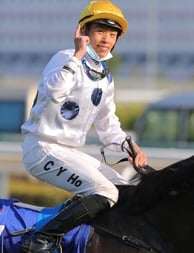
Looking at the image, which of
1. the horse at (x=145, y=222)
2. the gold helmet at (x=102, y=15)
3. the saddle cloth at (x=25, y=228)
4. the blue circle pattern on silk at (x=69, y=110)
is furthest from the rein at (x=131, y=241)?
the gold helmet at (x=102, y=15)

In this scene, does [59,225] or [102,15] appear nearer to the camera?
[59,225]

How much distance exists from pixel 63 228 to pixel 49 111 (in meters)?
0.67

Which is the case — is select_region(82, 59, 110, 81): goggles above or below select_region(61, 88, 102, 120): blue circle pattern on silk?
above

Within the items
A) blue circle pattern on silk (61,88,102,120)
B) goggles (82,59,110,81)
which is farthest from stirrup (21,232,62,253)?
goggles (82,59,110,81)

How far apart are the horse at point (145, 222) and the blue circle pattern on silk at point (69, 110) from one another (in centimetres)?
54

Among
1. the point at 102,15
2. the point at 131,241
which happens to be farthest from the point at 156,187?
the point at 102,15

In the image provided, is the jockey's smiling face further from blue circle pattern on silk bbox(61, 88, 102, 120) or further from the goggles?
blue circle pattern on silk bbox(61, 88, 102, 120)

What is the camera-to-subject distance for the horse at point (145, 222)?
447 cm

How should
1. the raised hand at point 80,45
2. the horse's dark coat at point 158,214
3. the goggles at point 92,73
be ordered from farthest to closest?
the goggles at point 92,73 < the horse's dark coat at point 158,214 < the raised hand at point 80,45

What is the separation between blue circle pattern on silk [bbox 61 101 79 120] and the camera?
4.54m

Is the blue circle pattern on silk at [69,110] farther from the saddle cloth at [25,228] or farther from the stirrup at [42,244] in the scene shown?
the stirrup at [42,244]

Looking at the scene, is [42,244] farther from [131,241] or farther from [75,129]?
[75,129]

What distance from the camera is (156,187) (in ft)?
15.0

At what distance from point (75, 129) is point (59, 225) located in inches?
22.9
